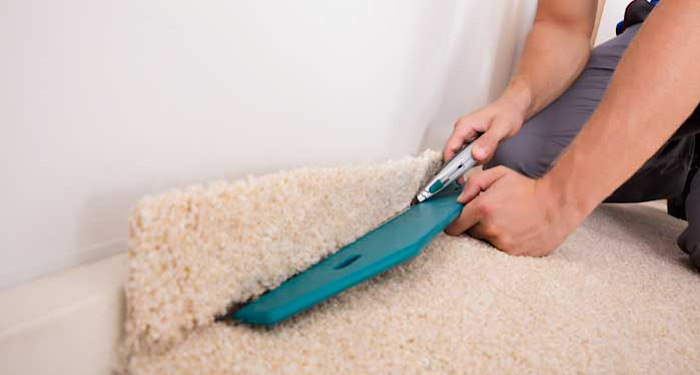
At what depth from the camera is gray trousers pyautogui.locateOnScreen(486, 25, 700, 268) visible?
1146 mm

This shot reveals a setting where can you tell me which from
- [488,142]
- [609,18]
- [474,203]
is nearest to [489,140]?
A: [488,142]

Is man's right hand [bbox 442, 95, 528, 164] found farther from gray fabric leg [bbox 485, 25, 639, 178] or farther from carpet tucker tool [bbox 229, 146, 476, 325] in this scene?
gray fabric leg [bbox 485, 25, 639, 178]

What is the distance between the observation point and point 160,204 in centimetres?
38

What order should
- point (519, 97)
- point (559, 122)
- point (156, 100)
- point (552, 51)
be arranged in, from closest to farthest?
point (156, 100)
point (519, 97)
point (552, 51)
point (559, 122)

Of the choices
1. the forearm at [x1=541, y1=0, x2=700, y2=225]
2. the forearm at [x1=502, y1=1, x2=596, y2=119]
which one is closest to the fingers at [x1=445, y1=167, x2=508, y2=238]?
the forearm at [x1=541, y1=0, x2=700, y2=225]

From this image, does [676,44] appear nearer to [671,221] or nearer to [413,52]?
[413,52]

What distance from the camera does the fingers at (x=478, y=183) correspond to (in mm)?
731

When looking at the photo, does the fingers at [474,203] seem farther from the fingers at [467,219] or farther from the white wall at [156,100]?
the white wall at [156,100]

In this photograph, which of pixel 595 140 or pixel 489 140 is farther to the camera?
pixel 489 140

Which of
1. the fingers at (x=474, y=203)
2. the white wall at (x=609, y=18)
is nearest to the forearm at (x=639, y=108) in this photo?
the fingers at (x=474, y=203)

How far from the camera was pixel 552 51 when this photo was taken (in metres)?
1.07

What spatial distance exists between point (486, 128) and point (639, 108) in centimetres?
24

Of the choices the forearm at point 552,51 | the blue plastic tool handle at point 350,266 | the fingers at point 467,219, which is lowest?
the fingers at point 467,219

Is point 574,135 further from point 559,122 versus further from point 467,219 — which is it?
point 467,219
